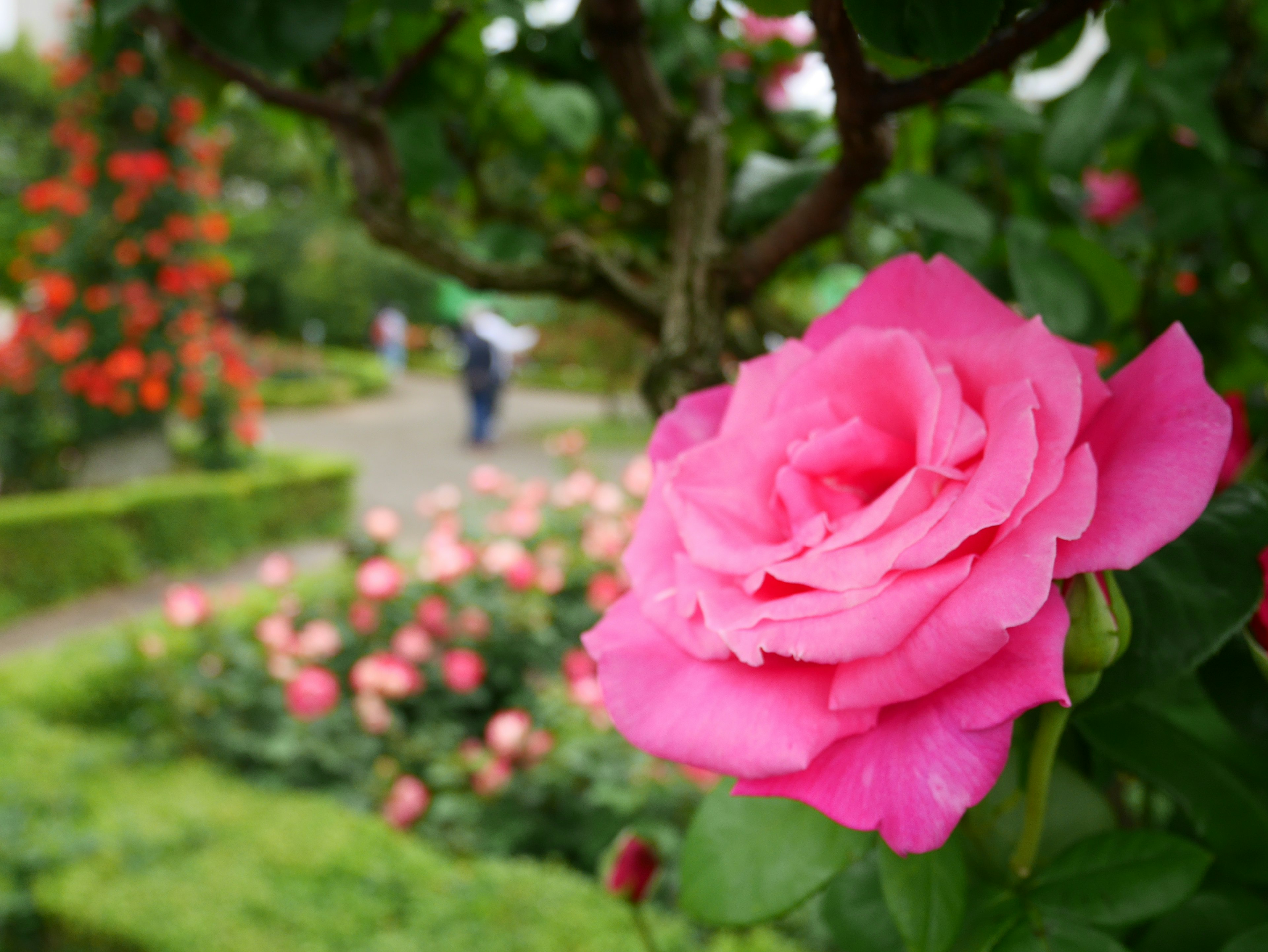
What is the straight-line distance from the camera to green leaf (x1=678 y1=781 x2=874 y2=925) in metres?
0.34

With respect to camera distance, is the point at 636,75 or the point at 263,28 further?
the point at 636,75

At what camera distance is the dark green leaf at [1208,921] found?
0.38 m

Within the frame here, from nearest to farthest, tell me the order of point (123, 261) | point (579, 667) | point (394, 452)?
1. point (579, 667)
2. point (123, 261)
3. point (394, 452)

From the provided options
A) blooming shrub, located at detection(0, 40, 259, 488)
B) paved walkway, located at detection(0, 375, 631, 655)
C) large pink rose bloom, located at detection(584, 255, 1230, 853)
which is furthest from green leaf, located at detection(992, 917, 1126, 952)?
blooming shrub, located at detection(0, 40, 259, 488)

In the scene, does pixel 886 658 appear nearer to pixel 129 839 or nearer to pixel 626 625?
pixel 626 625

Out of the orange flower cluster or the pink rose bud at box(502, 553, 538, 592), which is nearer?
the pink rose bud at box(502, 553, 538, 592)

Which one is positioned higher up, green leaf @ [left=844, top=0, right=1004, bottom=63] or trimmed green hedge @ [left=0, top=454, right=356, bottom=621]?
green leaf @ [left=844, top=0, right=1004, bottom=63]

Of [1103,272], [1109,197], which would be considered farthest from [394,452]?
[1103,272]

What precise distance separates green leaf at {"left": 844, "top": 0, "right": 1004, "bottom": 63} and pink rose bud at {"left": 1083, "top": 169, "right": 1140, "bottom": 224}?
3.26 feet

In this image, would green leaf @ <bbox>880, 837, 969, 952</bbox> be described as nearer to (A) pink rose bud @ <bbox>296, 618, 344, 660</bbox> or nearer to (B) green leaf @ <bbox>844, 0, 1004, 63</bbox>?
(B) green leaf @ <bbox>844, 0, 1004, 63</bbox>

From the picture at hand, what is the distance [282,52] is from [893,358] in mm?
362

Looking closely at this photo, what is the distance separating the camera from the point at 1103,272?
628 millimetres

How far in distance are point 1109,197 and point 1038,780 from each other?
1.16 metres

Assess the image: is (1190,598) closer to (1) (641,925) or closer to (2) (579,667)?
(1) (641,925)
